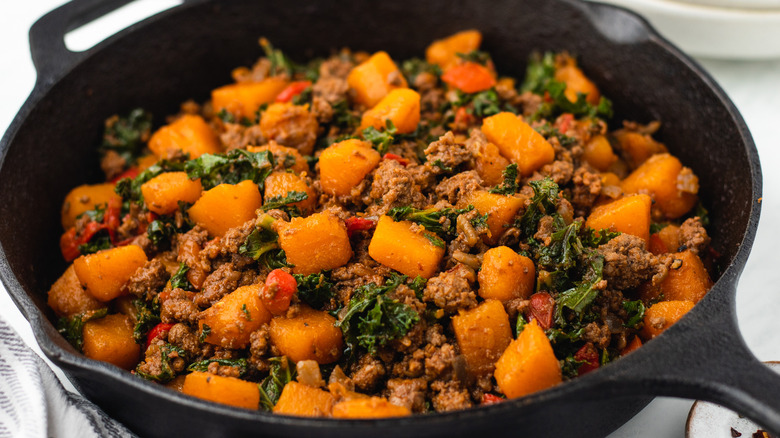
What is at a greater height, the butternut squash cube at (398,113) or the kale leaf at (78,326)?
the butternut squash cube at (398,113)

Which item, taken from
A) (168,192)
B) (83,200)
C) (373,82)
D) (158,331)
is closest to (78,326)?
(158,331)

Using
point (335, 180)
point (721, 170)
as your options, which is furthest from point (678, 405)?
point (335, 180)

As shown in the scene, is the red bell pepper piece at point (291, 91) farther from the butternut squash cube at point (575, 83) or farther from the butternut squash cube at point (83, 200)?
the butternut squash cube at point (575, 83)

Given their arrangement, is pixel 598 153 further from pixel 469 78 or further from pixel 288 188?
pixel 288 188

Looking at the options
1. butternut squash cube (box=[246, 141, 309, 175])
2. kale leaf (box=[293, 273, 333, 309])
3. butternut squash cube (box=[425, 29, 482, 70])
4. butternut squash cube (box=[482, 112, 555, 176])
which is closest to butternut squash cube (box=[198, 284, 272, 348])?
kale leaf (box=[293, 273, 333, 309])

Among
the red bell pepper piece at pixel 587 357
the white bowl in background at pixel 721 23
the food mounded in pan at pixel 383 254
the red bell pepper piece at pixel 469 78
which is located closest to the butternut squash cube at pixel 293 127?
the food mounded in pan at pixel 383 254

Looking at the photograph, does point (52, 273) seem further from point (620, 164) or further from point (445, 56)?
point (620, 164)
